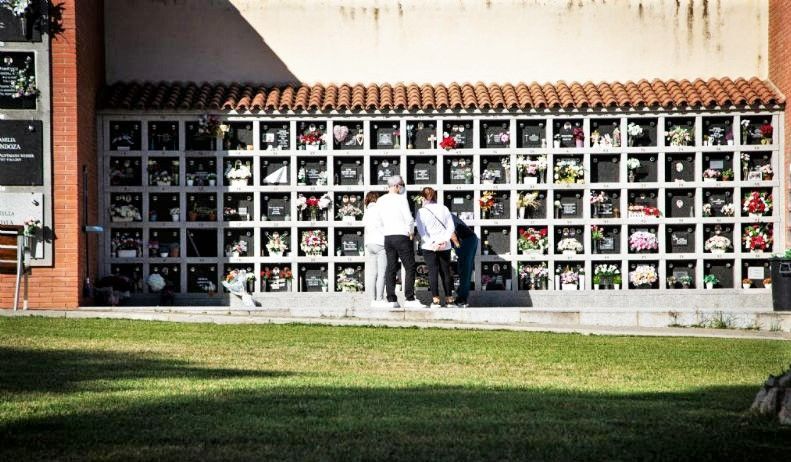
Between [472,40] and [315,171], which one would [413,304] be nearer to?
[315,171]

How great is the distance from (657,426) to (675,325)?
11.4 meters

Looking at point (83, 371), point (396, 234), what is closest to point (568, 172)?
point (396, 234)

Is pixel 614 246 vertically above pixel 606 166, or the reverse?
pixel 606 166

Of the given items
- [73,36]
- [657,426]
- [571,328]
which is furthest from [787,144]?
[657,426]

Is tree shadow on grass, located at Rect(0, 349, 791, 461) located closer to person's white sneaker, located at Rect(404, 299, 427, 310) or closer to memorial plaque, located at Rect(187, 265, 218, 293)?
person's white sneaker, located at Rect(404, 299, 427, 310)

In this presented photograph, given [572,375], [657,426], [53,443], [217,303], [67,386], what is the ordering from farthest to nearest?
1. [217,303]
2. [572,375]
3. [67,386]
4. [657,426]
5. [53,443]

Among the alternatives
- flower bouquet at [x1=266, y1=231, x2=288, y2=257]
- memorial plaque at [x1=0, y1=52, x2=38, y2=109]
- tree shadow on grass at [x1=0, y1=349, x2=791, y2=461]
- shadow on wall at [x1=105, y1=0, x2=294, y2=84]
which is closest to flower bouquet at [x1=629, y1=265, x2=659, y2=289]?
flower bouquet at [x1=266, y1=231, x2=288, y2=257]

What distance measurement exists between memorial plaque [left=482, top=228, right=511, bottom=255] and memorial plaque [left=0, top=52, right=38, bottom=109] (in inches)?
296

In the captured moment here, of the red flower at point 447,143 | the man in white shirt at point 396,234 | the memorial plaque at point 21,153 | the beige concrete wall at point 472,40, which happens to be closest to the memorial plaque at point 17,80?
the memorial plaque at point 21,153

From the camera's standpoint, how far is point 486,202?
68.4 ft

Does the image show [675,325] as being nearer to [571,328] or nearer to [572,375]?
[571,328]

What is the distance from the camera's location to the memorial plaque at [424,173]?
69.2 feet

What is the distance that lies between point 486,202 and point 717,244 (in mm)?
3912

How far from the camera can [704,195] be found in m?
21.2
